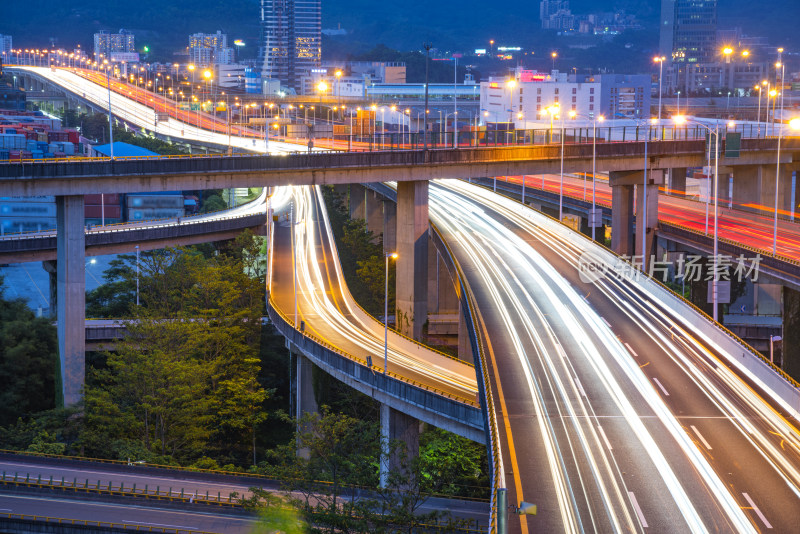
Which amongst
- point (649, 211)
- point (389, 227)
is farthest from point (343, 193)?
point (649, 211)

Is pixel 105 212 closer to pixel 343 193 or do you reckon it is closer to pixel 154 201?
pixel 154 201

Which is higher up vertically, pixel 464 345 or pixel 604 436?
pixel 604 436

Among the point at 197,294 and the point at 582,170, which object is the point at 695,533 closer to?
the point at 197,294

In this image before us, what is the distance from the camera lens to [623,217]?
275 feet

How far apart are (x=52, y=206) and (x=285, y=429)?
61.9 meters

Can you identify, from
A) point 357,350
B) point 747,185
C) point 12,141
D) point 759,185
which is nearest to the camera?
point 357,350

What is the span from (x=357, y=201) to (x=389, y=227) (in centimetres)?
2141

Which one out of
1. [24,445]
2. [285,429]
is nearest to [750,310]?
[285,429]

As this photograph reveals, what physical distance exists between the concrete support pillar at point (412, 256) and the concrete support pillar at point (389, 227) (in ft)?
84.0

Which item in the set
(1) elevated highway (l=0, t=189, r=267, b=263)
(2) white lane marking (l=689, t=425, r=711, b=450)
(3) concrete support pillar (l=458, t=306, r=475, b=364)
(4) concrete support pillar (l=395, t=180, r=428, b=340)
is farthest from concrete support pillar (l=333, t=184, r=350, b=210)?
(2) white lane marking (l=689, t=425, r=711, b=450)

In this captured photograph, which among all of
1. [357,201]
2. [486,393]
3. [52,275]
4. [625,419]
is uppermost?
[357,201]

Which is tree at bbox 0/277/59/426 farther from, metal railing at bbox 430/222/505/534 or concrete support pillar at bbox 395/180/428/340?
metal railing at bbox 430/222/505/534

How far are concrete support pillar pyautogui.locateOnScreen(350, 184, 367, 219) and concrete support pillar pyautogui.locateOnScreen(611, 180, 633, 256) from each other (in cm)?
3707

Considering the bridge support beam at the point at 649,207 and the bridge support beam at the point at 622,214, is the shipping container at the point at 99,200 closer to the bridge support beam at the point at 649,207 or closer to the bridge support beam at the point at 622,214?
the bridge support beam at the point at 622,214
